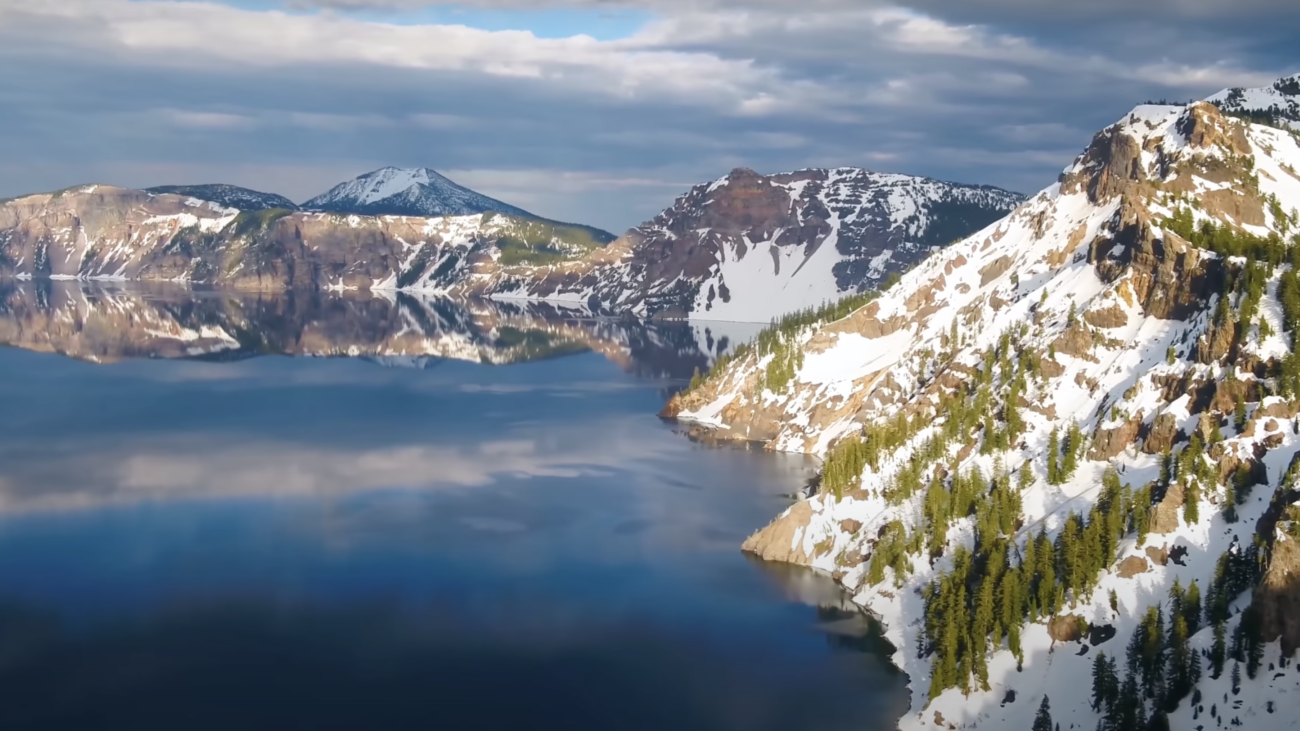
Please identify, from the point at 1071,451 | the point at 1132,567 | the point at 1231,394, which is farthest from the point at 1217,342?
the point at 1132,567

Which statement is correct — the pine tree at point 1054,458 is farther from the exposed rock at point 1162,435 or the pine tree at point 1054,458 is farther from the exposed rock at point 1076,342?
the exposed rock at point 1076,342

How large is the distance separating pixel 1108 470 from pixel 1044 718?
3649cm

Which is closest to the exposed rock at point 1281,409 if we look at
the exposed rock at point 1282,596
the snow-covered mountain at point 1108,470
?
the snow-covered mountain at point 1108,470

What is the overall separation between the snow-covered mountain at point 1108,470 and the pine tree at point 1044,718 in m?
0.64

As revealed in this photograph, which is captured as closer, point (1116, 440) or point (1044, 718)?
point (1044, 718)

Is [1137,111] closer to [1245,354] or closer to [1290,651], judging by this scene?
[1245,354]

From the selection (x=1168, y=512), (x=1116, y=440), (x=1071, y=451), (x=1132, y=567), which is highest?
(x=1116, y=440)

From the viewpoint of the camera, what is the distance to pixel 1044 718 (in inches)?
3201

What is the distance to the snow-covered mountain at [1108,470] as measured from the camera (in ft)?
273

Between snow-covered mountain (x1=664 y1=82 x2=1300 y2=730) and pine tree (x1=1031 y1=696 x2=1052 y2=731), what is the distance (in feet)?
2.09

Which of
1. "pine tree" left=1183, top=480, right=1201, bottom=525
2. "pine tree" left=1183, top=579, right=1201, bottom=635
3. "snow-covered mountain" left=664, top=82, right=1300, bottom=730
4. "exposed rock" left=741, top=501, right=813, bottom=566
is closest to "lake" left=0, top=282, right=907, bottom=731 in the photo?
"exposed rock" left=741, top=501, right=813, bottom=566

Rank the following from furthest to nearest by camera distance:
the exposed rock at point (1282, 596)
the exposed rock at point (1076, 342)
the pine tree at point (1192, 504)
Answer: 1. the exposed rock at point (1076, 342)
2. the pine tree at point (1192, 504)
3. the exposed rock at point (1282, 596)

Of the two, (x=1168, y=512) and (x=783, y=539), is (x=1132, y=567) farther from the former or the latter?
(x=783, y=539)

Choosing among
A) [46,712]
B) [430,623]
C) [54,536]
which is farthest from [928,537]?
[54,536]
